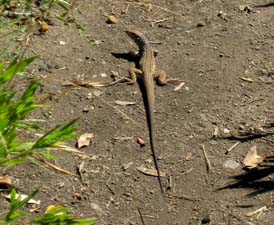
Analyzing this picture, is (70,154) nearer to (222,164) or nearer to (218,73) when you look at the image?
(222,164)

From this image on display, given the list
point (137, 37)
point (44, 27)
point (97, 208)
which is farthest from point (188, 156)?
point (44, 27)

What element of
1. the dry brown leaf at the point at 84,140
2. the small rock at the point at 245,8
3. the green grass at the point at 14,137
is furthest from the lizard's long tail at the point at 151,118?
the green grass at the point at 14,137

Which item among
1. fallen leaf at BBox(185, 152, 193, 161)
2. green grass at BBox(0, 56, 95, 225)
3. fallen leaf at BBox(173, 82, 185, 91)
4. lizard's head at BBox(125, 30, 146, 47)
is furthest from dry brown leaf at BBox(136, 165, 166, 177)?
green grass at BBox(0, 56, 95, 225)

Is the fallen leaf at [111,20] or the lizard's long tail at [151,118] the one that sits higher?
the fallen leaf at [111,20]

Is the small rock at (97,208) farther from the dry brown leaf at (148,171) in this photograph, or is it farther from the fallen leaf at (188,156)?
the fallen leaf at (188,156)

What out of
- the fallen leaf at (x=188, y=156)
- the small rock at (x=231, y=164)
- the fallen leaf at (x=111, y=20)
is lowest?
the fallen leaf at (x=188, y=156)
